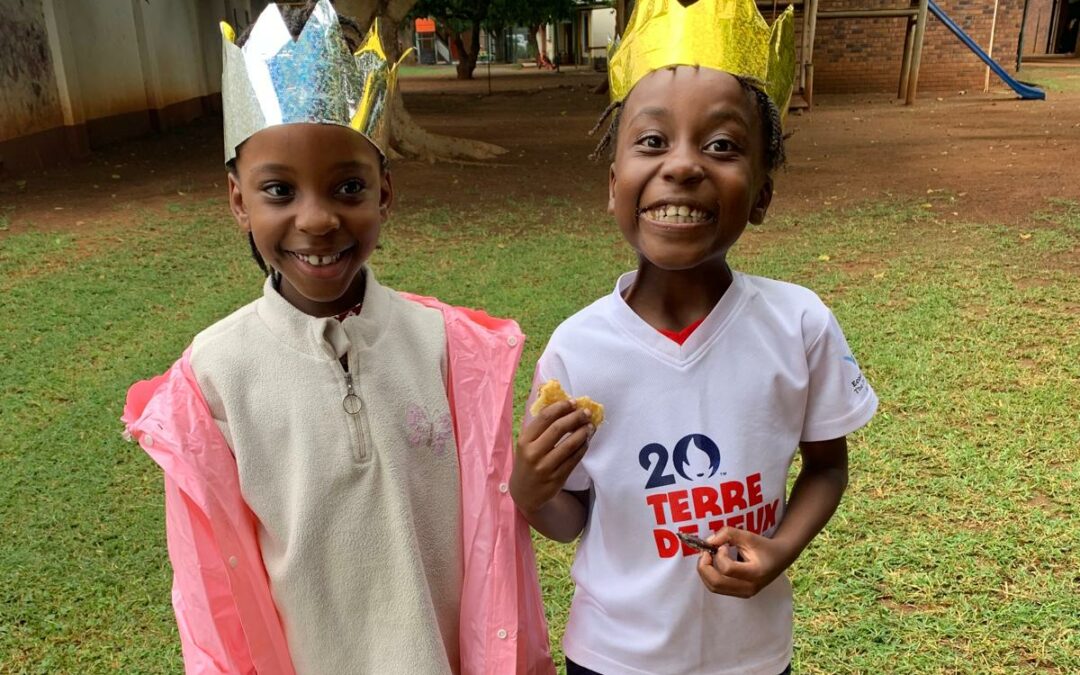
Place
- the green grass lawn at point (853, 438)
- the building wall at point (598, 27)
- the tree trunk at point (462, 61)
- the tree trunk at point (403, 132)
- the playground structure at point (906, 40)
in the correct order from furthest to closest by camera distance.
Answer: the building wall at point (598, 27)
the tree trunk at point (462, 61)
the playground structure at point (906, 40)
the tree trunk at point (403, 132)
the green grass lawn at point (853, 438)

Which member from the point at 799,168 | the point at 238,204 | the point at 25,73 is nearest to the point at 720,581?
the point at 238,204

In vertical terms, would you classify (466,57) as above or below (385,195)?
below

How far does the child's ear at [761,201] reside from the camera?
4.97 ft

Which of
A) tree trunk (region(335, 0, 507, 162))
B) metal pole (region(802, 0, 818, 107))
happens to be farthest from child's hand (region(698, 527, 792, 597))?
metal pole (region(802, 0, 818, 107))

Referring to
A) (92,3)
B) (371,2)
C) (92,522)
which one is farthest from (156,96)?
(92,522)

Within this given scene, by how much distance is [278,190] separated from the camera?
152 cm

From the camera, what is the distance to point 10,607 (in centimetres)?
285

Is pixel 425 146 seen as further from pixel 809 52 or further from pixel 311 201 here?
pixel 311 201

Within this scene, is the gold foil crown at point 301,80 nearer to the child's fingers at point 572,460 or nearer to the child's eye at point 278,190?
the child's eye at point 278,190

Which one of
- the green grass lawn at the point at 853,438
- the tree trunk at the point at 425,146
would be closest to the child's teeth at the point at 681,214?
the green grass lawn at the point at 853,438

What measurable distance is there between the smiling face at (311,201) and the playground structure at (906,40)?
13.9 metres

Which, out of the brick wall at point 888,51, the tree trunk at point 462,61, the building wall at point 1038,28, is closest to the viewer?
the brick wall at point 888,51

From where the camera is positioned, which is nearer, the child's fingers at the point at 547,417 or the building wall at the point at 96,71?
the child's fingers at the point at 547,417

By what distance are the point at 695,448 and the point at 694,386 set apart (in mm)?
Answer: 102
